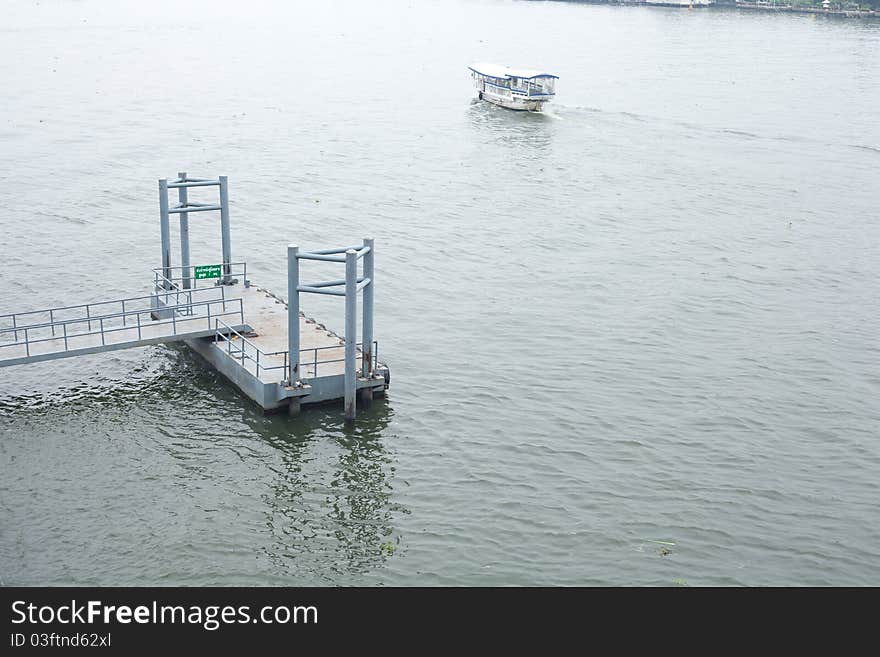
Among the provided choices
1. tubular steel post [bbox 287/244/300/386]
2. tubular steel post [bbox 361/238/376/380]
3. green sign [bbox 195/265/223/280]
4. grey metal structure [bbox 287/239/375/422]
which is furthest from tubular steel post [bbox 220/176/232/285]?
tubular steel post [bbox 361/238/376/380]

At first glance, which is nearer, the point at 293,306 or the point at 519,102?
the point at 293,306

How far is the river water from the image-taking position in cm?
2584

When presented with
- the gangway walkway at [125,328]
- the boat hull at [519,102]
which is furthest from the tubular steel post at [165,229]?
the boat hull at [519,102]

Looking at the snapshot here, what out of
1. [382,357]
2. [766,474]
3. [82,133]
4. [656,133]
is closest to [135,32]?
[82,133]

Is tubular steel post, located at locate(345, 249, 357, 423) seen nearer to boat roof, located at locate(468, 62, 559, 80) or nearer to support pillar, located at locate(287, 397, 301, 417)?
support pillar, located at locate(287, 397, 301, 417)

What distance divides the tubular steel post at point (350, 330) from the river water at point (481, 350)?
34.5 inches

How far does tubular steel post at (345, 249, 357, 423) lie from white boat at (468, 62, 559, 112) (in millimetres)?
59136

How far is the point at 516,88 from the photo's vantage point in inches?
3536

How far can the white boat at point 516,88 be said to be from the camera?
87625 millimetres

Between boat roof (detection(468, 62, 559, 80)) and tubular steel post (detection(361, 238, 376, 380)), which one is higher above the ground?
boat roof (detection(468, 62, 559, 80))

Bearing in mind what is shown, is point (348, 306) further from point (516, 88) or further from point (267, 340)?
point (516, 88)

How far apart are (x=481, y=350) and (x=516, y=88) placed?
56.1m

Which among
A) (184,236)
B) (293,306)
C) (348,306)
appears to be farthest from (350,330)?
(184,236)
